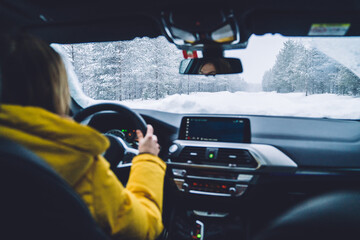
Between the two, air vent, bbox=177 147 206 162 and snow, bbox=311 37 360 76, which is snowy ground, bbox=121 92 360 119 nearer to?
snow, bbox=311 37 360 76

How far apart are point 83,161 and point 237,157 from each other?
226cm

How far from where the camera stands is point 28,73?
3.26 ft

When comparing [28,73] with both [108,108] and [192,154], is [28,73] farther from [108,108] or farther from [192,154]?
[192,154]

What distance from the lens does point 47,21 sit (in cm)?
304

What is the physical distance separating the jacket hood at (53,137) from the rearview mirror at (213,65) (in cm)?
219

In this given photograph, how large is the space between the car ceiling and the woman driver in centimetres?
167

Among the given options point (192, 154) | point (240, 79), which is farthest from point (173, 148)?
point (240, 79)

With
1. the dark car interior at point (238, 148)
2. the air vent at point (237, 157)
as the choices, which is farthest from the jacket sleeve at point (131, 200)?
the air vent at point (237, 157)

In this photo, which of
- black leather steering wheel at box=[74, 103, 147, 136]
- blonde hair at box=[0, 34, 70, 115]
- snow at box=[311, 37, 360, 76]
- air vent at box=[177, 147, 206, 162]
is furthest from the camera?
air vent at box=[177, 147, 206, 162]

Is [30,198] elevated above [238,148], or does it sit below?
above

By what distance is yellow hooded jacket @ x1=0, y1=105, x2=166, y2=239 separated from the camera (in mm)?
889

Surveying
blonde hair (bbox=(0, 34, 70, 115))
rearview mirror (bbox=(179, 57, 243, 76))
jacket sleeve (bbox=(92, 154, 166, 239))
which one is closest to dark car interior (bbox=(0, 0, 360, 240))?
rearview mirror (bbox=(179, 57, 243, 76))

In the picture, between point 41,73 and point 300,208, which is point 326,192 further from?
point 41,73

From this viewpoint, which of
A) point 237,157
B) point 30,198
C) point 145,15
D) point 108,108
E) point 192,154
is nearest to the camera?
point 30,198
